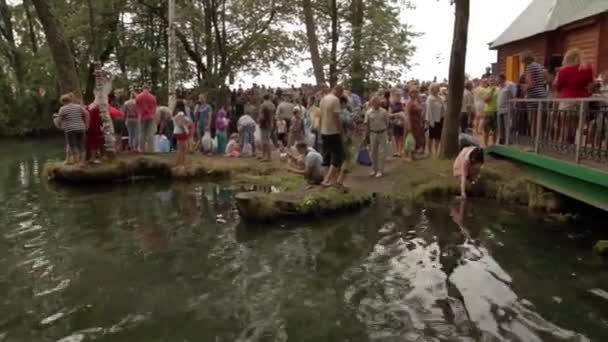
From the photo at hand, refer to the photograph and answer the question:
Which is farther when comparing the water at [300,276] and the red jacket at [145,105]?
the red jacket at [145,105]

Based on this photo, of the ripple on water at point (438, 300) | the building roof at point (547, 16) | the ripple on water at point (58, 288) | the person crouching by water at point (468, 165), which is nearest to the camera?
the ripple on water at point (438, 300)

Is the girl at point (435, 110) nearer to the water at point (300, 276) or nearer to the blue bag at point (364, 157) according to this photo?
the blue bag at point (364, 157)

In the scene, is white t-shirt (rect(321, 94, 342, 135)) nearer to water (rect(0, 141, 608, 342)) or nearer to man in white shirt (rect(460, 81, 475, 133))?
water (rect(0, 141, 608, 342))

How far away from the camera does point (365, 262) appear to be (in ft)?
26.9

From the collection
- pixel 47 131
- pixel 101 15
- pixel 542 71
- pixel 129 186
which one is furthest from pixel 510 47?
pixel 47 131

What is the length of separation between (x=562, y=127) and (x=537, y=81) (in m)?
1.84

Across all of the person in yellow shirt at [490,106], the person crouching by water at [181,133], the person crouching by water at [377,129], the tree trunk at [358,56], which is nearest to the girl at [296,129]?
the person crouching by water at [181,133]

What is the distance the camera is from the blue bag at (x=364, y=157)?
1498 centimetres

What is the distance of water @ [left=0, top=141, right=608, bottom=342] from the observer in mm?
6051

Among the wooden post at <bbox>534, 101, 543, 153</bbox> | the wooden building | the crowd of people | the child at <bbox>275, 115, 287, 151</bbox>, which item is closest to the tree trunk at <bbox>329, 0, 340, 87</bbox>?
the crowd of people

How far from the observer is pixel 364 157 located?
1509cm

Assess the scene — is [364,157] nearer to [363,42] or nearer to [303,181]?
[303,181]

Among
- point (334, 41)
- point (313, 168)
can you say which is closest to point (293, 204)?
point (313, 168)

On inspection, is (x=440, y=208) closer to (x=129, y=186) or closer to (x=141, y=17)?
(x=129, y=186)
